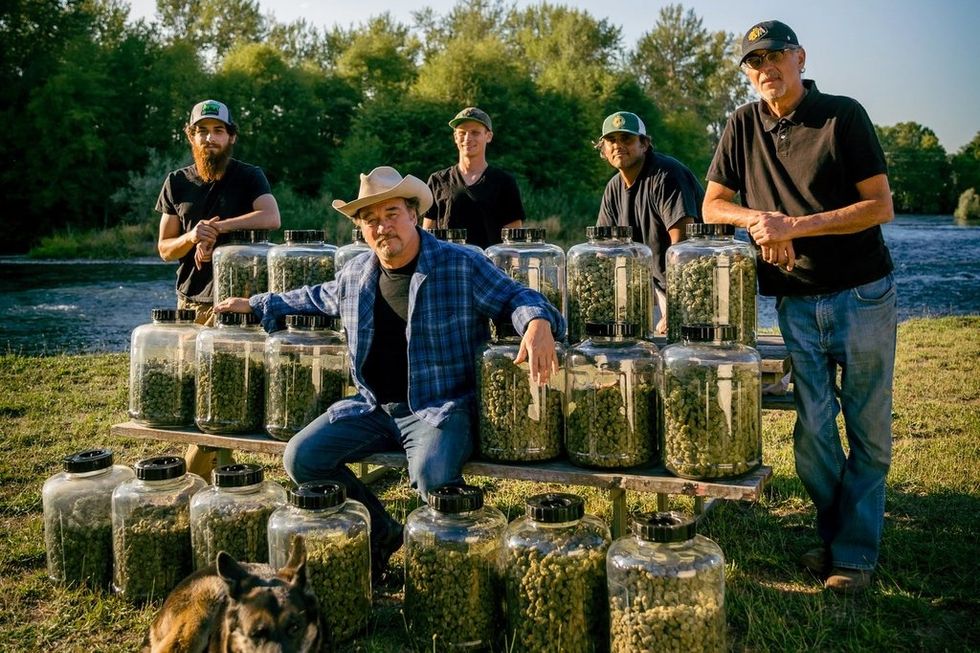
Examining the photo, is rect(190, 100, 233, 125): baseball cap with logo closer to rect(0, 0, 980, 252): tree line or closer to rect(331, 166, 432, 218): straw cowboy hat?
rect(331, 166, 432, 218): straw cowboy hat

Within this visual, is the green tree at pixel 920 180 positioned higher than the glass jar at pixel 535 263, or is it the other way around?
the green tree at pixel 920 180

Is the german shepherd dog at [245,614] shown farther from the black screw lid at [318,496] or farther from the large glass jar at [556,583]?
the large glass jar at [556,583]

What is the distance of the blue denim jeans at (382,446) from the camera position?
3.92 metres

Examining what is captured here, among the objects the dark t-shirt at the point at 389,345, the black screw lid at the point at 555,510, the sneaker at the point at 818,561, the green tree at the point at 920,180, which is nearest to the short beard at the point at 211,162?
the dark t-shirt at the point at 389,345

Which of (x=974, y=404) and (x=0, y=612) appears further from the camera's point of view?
(x=974, y=404)

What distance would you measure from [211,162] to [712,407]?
12.5ft

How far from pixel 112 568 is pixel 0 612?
53cm

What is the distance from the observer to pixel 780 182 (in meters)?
4.25

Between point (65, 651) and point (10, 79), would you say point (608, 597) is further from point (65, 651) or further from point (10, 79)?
point (10, 79)

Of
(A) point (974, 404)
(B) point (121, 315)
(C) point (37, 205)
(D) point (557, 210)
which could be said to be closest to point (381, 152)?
(D) point (557, 210)

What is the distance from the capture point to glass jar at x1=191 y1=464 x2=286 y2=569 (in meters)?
4.11

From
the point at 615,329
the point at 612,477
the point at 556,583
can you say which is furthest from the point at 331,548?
the point at 615,329

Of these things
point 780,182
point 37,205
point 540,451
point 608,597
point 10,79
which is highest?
point 10,79

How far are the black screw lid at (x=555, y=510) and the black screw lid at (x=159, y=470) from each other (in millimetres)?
1931
